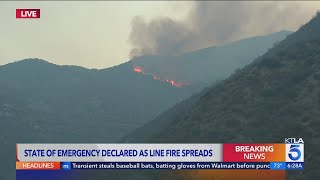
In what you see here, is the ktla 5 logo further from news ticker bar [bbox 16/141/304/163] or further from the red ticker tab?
the red ticker tab

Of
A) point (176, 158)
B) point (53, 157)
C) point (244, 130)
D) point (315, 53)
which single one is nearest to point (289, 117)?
point (244, 130)

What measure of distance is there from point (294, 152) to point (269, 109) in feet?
96.4

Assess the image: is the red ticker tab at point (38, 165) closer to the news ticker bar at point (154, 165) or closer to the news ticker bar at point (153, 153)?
the news ticker bar at point (154, 165)

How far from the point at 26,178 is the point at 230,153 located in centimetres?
1379

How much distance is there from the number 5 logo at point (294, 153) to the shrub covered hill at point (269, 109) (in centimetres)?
940

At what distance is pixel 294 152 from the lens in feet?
112

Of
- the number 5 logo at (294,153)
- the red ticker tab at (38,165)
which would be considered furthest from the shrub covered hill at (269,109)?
the red ticker tab at (38,165)

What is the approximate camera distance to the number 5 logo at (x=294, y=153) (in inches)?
1331

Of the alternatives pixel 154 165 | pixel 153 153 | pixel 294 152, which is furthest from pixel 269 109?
pixel 154 165

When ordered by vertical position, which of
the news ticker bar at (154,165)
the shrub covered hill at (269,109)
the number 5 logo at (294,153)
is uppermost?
the shrub covered hill at (269,109)

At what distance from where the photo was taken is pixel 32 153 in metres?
34.9

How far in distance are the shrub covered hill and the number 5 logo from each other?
30.8ft

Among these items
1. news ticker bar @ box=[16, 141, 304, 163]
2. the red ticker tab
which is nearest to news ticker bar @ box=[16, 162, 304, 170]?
the red ticker tab

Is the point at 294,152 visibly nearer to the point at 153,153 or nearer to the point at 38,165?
the point at 153,153
